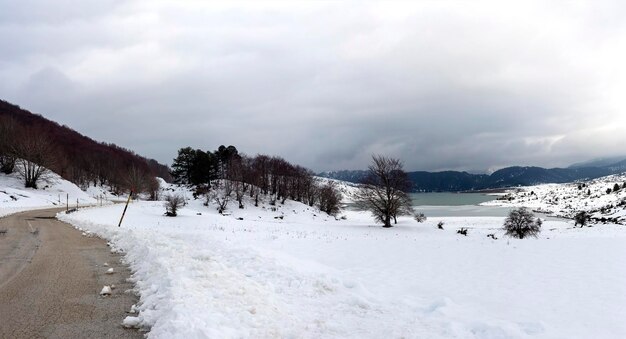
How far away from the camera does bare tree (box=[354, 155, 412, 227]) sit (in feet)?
162

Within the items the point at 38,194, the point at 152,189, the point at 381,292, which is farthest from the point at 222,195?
the point at 381,292

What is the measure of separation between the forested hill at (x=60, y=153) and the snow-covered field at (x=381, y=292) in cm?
7464

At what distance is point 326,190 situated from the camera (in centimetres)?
9494

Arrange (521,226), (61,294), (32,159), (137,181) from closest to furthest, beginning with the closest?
(61,294), (521,226), (32,159), (137,181)

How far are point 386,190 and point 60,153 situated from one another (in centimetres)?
9353

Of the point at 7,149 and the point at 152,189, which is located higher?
the point at 7,149

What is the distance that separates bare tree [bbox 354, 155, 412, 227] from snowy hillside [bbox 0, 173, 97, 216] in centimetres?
4299

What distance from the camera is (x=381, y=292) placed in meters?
11.3

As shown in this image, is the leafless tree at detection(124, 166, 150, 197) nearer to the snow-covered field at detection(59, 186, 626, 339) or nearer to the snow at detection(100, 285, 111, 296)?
the snow-covered field at detection(59, 186, 626, 339)

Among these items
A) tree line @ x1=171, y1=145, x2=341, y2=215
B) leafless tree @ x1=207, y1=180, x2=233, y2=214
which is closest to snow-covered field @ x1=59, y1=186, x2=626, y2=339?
leafless tree @ x1=207, y1=180, x2=233, y2=214

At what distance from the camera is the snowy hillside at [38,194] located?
189 ft

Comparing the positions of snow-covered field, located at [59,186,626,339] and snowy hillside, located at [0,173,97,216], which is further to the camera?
snowy hillside, located at [0,173,97,216]

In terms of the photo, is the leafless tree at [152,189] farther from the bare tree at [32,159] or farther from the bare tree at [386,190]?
the bare tree at [386,190]

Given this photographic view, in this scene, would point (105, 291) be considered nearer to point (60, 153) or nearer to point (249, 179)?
point (249, 179)
